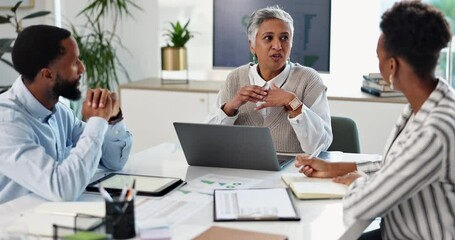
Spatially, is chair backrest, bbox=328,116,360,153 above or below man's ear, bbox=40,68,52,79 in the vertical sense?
below

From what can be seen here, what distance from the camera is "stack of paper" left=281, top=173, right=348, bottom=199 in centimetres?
221

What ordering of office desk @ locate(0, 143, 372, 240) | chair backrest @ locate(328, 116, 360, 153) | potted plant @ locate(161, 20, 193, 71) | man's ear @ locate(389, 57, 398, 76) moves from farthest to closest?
potted plant @ locate(161, 20, 193, 71), chair backrest @ locate(328, 116, 360, 153), man's ear @ locate(389, 57, 398, 76), office desk @ locate(0, 143, 372, 240)

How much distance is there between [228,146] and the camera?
260cm

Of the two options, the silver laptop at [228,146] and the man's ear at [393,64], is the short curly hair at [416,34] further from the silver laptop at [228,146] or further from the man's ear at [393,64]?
the silver laptop at [228,146]

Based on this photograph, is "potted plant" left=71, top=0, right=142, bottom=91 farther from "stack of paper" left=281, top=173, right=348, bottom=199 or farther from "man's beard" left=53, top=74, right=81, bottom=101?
"stack of paper" left=281, top=173, right=348, bottom=199

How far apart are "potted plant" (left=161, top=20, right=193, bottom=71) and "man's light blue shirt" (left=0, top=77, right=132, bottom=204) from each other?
2369 mm

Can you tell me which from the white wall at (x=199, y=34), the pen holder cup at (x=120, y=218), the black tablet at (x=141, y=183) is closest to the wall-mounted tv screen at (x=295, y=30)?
the white wall at (x=199, y=34)

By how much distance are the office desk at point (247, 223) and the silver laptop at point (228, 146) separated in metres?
0.03

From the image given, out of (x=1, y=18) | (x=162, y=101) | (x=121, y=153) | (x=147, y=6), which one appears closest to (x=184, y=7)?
(x=147, y=6)

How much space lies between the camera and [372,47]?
480cm

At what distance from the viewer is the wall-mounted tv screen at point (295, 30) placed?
4750 millimetres

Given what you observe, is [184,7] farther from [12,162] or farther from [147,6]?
[12,162]

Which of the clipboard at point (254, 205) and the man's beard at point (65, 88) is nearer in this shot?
the clipboard at point (254, 205)

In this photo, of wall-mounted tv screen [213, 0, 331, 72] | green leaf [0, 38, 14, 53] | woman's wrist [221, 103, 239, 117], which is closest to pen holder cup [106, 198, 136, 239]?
woman's wrist [221, 103, 239, 117]
